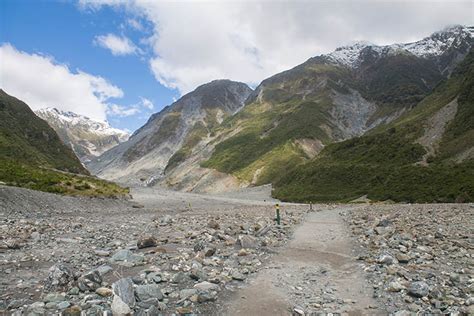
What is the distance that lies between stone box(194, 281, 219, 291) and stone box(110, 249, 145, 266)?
3.80 meters

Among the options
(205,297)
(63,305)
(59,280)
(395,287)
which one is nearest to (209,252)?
(205,297)

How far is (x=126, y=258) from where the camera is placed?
16562 mm

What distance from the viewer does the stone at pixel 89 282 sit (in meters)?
12.2

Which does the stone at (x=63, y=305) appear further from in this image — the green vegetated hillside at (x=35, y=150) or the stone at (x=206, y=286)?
the green vegetated hillside at (x=35, y=150)

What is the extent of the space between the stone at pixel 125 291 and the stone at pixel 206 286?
2472mm

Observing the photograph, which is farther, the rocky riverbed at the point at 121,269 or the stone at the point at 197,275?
the stone at the point at 197,275

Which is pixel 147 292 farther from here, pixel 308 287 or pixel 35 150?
pixel 35 150

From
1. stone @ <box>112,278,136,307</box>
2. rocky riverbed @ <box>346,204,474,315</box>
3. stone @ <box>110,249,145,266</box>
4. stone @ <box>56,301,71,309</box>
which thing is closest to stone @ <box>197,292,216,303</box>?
stone @ <box>112,278,136,307</box>

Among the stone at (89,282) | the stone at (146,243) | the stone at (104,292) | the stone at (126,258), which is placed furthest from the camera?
the stone at (146,243)

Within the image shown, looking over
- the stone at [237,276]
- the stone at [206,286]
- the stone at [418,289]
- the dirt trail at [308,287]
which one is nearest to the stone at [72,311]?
the stone at [206,286]

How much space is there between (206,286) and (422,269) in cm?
910

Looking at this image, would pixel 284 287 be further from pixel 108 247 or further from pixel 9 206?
pixel 9 206

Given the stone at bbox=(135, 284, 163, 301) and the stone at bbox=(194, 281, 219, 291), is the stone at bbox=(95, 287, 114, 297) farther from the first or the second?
the stone at bbox=(194, 281, 219, 291)

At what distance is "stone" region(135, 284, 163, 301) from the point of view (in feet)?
38.8
